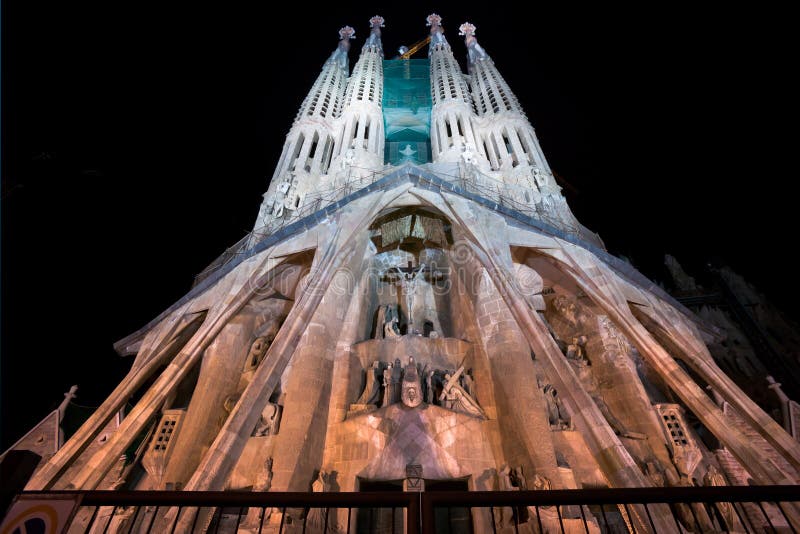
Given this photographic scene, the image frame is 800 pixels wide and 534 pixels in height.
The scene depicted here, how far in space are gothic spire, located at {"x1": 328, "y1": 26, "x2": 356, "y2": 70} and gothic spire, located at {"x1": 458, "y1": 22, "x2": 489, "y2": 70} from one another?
457 inches

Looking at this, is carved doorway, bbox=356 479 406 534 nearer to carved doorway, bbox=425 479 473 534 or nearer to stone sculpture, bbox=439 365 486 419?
carved doorway, bbox=425 479 473 534

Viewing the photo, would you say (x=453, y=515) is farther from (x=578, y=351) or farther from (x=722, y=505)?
(x=578, y=351)

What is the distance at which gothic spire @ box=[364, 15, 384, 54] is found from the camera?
3668cm

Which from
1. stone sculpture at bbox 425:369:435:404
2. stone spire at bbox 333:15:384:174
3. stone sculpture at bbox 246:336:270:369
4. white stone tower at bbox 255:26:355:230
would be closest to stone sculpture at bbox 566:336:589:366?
stone sculpture at bbox 425:369:435:404

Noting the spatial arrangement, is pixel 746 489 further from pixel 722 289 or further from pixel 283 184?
pixel 722 289

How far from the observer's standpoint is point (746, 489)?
109 inches

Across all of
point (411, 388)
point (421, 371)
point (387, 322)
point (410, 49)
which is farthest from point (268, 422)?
point (410, 49)

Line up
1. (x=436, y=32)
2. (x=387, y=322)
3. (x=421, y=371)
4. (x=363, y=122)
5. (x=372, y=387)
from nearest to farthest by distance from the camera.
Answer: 1. (x=372, y=387)
2. (x=421, y=371)
3. (x=387, y=322)
4. (x=363, y=122)
5. (x=436, y=32)

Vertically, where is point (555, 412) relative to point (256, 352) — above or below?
below

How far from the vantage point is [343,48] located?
127 ft

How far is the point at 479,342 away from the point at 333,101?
23.4 m

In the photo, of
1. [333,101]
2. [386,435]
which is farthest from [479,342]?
[333,101]

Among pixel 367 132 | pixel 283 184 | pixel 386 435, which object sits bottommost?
pixel 386 435

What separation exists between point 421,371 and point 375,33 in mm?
37207
